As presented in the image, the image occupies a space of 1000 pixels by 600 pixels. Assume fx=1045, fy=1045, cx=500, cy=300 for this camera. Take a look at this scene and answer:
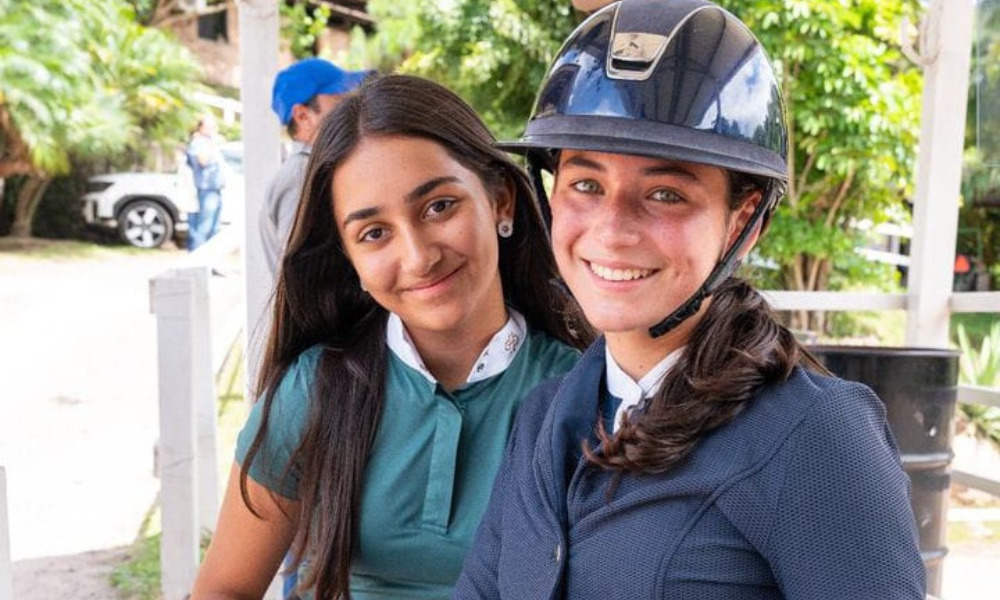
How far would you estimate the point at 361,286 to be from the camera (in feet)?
6.49

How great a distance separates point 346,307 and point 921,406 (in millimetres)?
2167

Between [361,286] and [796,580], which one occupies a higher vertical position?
[361,286]

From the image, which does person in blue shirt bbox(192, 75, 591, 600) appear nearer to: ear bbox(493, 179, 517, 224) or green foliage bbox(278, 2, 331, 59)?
ear bbox(493, 179, 517, 224)

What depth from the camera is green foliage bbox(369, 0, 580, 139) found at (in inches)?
442

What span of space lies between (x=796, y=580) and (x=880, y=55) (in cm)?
856

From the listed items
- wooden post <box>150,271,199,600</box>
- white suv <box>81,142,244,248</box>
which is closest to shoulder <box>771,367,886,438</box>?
wooden post <box>150,271,199,600</box>

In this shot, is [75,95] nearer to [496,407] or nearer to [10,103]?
[10,103]

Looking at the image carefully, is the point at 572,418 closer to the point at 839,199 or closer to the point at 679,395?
the point at 679,395

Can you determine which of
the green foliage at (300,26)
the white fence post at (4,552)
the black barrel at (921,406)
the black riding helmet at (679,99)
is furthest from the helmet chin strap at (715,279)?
the green foliage at (300,26)

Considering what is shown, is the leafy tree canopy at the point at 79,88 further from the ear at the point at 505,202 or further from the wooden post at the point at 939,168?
the ear at the point at 505,202

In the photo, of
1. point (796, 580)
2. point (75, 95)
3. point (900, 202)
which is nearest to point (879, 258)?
point (900, 202)

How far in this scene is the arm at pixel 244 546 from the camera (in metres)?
1.80

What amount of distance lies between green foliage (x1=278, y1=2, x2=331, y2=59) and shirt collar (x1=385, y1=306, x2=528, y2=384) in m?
20.2

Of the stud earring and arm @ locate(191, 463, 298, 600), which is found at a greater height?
the stud earring
